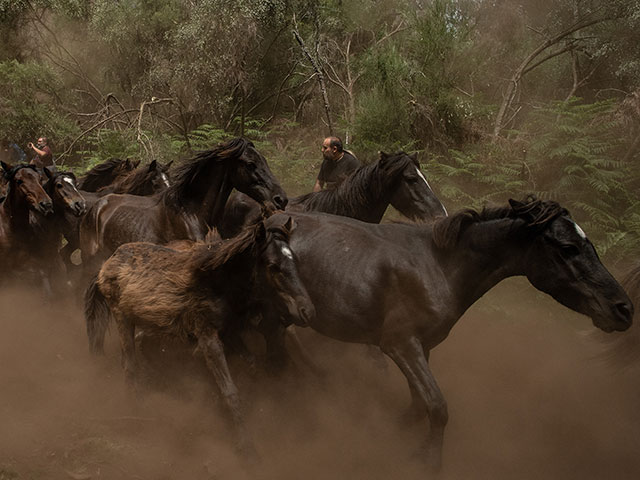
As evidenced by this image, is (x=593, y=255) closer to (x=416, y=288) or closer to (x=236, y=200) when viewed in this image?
(x=416, y=288)

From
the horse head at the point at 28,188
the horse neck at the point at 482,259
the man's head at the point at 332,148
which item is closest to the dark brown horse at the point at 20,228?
the horse head at the point at 28,188

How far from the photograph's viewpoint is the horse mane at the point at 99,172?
847cm

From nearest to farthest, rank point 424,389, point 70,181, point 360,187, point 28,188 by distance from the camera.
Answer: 1. point 424,389
2. point 360,187
3. point 28,188
4. point 70,181

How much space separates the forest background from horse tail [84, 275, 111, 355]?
6.69 meters

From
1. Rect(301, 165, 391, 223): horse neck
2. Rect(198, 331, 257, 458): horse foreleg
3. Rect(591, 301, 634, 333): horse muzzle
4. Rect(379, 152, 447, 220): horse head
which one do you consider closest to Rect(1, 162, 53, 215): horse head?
Rect(198, 331, 257, 458): horse foreleg

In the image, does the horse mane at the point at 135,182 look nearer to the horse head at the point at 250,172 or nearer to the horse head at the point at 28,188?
the horse head at the point at 28,188

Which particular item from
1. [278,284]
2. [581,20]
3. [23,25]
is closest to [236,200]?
[278,284]

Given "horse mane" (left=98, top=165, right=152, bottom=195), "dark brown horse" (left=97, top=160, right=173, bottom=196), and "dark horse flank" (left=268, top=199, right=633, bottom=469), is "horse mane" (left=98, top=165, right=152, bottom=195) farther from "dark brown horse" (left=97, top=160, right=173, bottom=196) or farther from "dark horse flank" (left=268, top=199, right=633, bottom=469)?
"dark horse flank" (left=268, top=199, right=633, bottom=469)

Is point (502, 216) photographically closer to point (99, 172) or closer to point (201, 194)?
point (201, 194)

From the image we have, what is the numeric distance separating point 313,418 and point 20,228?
4703 millimetres

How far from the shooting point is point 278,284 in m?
3.99

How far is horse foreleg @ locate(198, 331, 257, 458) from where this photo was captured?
3.78 m

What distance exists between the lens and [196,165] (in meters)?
5.53

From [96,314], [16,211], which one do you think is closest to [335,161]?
[96,314]
